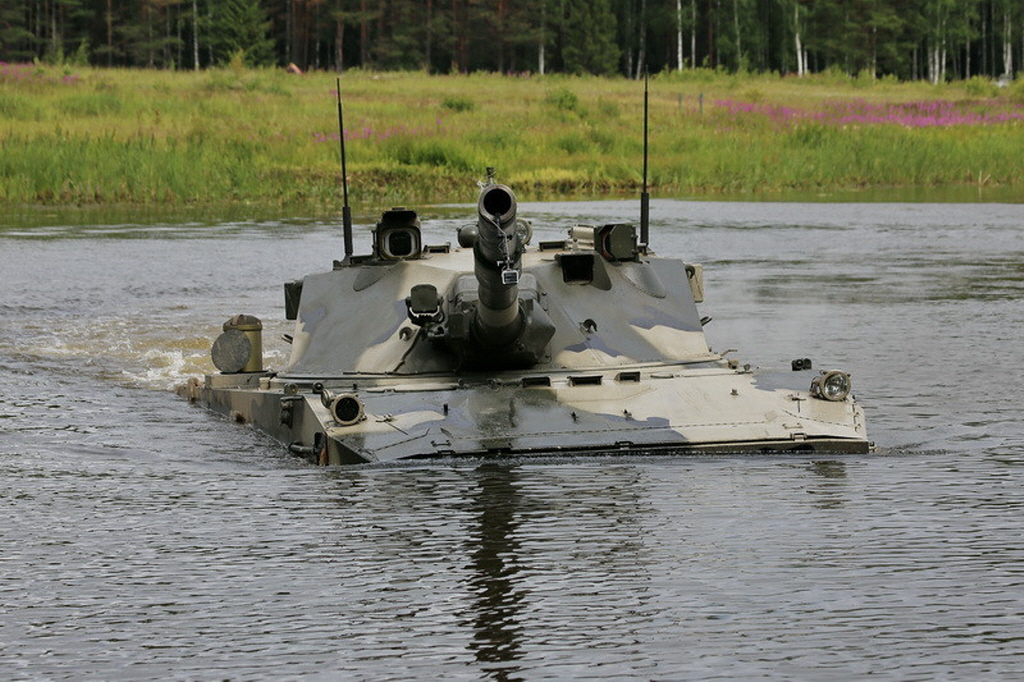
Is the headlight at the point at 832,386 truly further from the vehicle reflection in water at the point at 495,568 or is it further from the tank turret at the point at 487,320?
the vehicle reflection in water at the point at 495,568

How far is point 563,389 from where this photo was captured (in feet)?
A: 38.9

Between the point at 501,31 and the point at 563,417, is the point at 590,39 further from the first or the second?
the point at 563,417

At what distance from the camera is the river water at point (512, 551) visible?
763 centimetres

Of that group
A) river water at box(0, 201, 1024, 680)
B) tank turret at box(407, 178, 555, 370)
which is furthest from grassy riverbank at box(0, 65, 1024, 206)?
tank turret at box(407, 178, 555, 370)

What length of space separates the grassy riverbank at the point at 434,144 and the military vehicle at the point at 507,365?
24448mm

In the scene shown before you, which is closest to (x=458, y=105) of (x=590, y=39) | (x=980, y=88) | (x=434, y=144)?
(x=434, y=144)

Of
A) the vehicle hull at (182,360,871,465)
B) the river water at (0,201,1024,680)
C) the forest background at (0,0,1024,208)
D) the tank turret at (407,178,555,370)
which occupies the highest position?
the forest background at (0,0,1024,208)

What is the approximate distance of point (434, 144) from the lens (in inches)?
1674

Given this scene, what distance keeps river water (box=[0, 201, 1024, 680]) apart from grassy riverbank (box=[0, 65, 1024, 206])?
21.5m

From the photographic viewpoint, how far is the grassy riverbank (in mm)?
38844

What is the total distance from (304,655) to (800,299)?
15907 millimetres

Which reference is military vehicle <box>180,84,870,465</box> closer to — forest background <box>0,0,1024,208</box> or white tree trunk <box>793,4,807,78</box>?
forest background <box>0,0,1024,208</box>

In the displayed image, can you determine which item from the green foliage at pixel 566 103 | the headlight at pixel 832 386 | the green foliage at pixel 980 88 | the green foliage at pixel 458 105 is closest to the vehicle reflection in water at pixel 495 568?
the headlight at pixel 832 386

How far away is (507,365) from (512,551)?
3.38 meters
